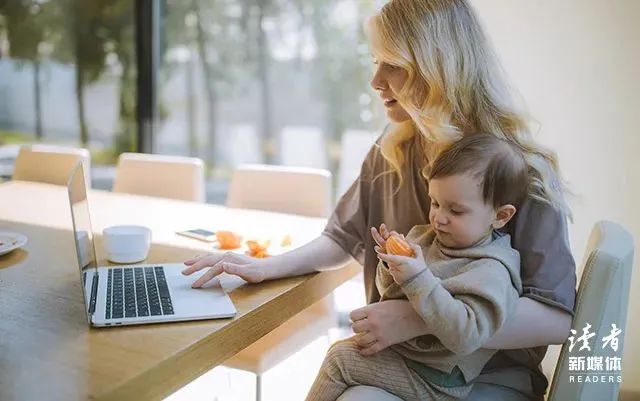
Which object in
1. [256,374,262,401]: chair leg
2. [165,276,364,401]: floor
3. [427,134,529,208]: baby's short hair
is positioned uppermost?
[427,134,529,208]: baby's short hair

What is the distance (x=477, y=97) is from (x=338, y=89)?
7.66 feet

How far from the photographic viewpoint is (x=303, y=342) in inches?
76.8

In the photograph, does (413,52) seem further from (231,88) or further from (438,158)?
(231,88)

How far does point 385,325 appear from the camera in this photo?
1.26 m

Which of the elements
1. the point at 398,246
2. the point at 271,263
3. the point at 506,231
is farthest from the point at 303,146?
the point at 398,246

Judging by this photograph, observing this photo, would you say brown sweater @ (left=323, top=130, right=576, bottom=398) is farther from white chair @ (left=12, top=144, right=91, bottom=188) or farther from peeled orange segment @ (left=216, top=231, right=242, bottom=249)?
white chair @ (left=12, top=144, right=91, bottom=188)

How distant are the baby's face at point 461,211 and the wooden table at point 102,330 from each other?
387mm

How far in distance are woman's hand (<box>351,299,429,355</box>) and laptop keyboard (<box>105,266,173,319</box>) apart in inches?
15.4

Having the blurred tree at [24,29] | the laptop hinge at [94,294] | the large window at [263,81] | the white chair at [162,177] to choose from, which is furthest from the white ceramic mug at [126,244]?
the blurred tree at [24,29]

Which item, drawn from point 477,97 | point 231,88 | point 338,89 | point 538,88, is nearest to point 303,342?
point 477,97

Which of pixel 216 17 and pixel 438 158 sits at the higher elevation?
pixel 216 17

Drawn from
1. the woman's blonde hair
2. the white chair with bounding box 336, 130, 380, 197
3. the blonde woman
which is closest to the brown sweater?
the blonde woman

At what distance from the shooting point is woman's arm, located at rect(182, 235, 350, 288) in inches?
55.3

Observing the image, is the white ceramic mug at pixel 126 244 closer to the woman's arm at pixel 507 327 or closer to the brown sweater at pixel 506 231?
the brown sweater at pixel 506 231
